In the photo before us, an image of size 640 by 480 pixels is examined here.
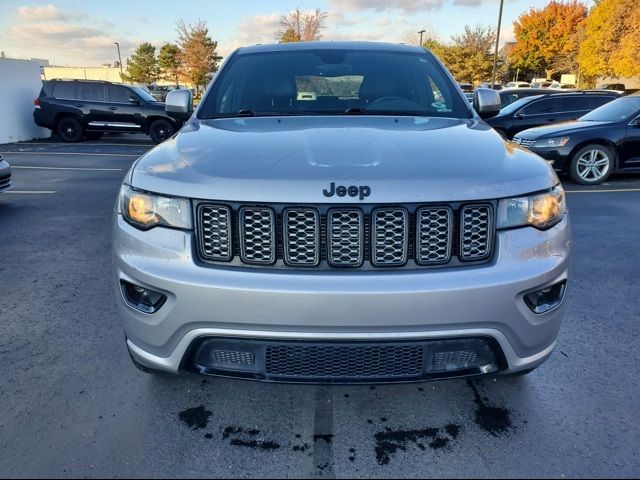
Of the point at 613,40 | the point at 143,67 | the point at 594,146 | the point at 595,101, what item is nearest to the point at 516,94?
the point at 595,101

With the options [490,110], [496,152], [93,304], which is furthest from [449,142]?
[93,304]

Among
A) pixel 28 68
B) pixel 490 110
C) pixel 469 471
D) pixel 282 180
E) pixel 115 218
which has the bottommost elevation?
pixel 469 471

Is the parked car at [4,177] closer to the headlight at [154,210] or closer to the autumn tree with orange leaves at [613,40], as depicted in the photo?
the headlight at [154,210]

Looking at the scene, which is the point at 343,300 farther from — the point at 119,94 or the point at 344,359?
the point at 119,94

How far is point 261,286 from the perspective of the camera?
1759 millimetres

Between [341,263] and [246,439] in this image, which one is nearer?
[341,263]

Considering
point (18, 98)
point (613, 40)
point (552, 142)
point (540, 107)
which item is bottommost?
point (552, 142)

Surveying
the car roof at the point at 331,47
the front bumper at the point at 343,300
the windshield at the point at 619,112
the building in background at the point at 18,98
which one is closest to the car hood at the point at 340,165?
the front bumper at the point at 343,300

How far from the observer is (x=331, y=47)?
11.7 ft

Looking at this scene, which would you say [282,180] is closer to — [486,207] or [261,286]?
[261,286]

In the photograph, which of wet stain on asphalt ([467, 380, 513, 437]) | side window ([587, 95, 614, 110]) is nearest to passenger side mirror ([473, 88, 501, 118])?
wet stain on asphalt ([467, 380, 513, 437])

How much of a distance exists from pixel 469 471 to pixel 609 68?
42695mm

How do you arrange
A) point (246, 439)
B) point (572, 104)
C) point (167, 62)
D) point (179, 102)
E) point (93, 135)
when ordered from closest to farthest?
point (246, 439)
point (179, 102)
point (572, 104)
point (93, 135)
point (167, 62)

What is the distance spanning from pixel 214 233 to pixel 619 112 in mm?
9138
